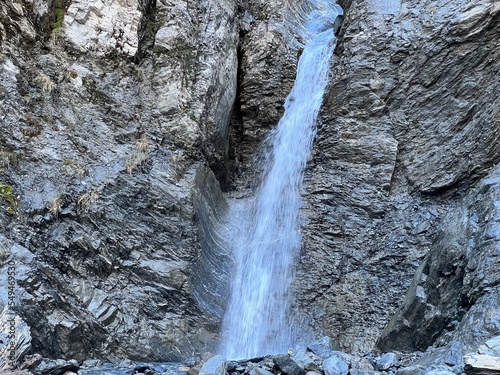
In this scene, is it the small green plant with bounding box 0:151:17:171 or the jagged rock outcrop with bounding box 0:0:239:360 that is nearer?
the jagged rock outcrop with bounding box 0:0:239:360

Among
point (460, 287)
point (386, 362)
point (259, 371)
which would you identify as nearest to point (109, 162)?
point (259, 371)

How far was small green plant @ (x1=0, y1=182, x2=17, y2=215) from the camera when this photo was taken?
7199 millimetres

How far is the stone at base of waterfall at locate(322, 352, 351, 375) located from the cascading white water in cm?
344

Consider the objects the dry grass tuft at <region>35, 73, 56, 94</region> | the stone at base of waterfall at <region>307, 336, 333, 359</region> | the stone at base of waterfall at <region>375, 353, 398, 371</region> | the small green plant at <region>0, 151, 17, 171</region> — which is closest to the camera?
the stone at base of waterfall at <region>375, 353, 398, 371</region>

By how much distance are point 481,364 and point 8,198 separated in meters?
6.90

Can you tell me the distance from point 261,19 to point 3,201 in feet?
30.2

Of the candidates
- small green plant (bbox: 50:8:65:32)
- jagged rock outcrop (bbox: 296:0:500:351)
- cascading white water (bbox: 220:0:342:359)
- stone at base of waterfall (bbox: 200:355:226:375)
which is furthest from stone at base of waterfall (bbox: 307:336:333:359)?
small green plant (bbox: 50:8:65:32)

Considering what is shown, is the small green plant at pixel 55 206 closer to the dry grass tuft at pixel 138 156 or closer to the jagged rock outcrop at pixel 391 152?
the dry grass tuft at pixel 138 156

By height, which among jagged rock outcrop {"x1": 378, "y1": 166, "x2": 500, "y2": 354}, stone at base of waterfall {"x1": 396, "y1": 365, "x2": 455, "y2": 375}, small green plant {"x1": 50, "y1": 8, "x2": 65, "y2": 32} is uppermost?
small green plant {"x1": 50, "y1": 8, "x2": 65, "y2": 32}

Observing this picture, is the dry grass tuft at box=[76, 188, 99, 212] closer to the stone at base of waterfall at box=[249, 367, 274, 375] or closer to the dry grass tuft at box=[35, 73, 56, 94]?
the dry grass tuft at box=[35, 73, 56, 94]

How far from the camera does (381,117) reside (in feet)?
36.4

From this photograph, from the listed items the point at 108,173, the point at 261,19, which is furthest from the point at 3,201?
the point at 261,19

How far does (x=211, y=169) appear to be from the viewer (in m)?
11.1

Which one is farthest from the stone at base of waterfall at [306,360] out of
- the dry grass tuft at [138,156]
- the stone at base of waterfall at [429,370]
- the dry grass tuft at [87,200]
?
the dry grass tuft at [138,156]
